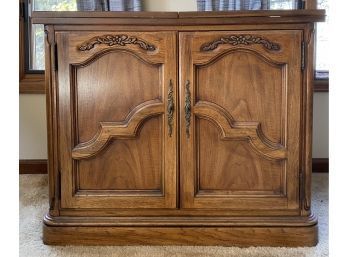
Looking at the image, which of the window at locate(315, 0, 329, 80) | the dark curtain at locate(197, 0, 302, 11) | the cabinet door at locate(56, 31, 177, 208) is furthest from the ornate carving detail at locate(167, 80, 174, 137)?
the window at locate(315, 0, 329, 80)

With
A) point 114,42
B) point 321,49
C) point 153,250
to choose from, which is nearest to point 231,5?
point 321,49

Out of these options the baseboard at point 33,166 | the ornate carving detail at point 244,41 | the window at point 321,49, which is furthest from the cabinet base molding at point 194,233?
the window at point 321,49

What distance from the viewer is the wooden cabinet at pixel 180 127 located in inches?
54.6

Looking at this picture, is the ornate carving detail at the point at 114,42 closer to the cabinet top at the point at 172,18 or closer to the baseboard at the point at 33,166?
the cabinet top at the point at 172,18

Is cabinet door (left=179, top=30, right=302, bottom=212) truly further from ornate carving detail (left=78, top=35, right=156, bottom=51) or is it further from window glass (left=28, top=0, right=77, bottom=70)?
window glass (left=28, top=0, right=77, bottom=70)

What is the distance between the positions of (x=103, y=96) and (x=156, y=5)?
1.06 m

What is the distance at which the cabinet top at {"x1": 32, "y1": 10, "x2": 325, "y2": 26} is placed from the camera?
136 centimetres

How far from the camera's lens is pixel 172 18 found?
1374mm

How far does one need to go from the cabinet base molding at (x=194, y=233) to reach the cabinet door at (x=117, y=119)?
77 millimetres

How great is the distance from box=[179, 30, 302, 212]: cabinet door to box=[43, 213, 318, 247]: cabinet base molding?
0.06 metres

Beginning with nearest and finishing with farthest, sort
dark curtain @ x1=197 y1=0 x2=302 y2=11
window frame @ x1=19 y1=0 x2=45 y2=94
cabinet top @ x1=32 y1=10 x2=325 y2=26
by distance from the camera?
cabinet top @ x1=32 y1=10 x2=325 y2=26, dark curtain @ x1=197 y1=0 x2=302 y2=11, window frame @ x1=19 y1=0 x2=45 y2=94

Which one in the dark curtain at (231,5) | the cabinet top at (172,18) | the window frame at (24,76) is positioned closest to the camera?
the cabinet top at (172,18)

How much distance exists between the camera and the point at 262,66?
4.61 feet
